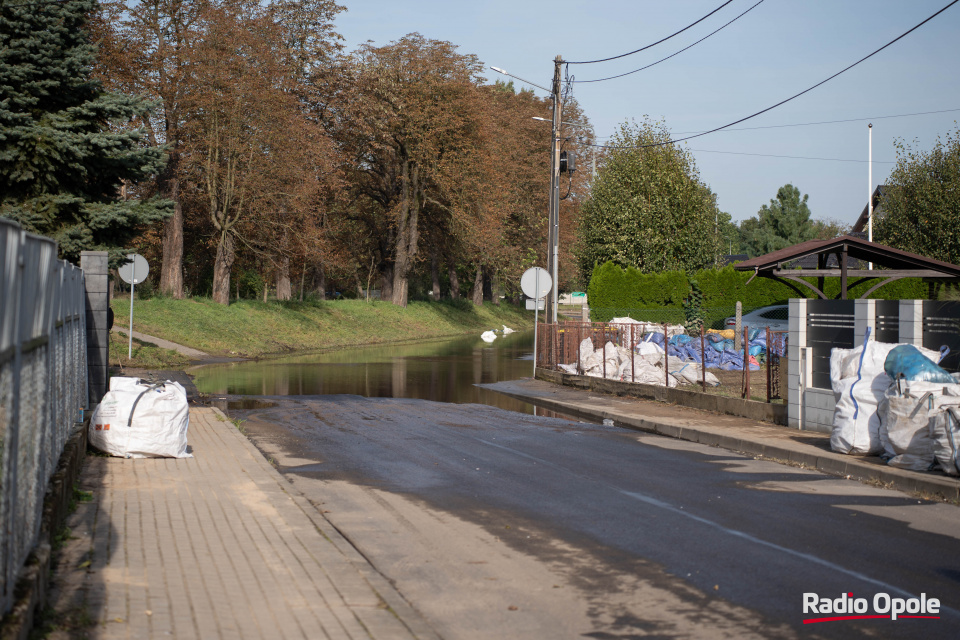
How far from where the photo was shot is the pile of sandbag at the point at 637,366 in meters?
21.2

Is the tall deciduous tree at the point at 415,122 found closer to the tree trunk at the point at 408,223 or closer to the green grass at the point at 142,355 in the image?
the tree trunk at the point at 408,223

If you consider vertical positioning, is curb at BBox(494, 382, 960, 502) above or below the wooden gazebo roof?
below

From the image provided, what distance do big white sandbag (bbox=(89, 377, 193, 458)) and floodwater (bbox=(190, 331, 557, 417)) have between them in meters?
7.01

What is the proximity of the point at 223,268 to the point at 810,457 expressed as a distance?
1367 inches

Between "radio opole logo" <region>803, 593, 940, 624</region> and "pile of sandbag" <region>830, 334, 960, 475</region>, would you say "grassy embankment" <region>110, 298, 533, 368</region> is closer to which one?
"pile of sandbag" <region>830, 334, 960, 475</region>

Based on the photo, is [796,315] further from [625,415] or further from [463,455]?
[463,455]

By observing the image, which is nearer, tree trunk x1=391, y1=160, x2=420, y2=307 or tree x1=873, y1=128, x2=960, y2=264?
tree x1=873, y1=128, x2=960, y2=264

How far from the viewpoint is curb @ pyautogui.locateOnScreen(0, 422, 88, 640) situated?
4.25 metres

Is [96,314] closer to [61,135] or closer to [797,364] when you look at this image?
[61,135]

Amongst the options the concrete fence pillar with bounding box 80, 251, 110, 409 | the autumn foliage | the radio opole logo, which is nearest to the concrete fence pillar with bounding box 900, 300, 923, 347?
the radio opole logo

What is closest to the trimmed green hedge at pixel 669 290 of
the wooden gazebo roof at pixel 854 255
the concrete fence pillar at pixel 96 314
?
the wooden gazebo roof at pixel 854 255

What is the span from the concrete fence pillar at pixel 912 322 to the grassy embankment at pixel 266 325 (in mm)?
20348

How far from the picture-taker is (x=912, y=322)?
43.0 feet

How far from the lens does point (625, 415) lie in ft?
55.7
